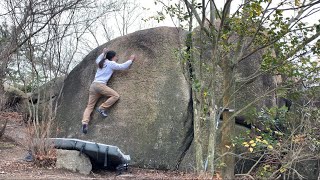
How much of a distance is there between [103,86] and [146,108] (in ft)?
3.59

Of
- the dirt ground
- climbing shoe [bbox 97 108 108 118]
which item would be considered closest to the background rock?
the dirt ground

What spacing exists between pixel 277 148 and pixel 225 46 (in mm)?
2225

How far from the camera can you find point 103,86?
9727 millimetres

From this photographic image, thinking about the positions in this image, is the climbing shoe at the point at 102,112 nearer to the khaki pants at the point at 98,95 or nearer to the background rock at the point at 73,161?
the khaki pants at the point at 98,95

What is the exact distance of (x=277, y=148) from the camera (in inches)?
277

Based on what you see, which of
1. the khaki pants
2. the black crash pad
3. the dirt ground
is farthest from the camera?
the khaki pants

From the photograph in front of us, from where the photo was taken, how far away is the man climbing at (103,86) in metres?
9.70

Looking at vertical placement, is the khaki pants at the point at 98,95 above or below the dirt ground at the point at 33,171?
above

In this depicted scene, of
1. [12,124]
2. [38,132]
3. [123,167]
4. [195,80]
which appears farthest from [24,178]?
[12,124]

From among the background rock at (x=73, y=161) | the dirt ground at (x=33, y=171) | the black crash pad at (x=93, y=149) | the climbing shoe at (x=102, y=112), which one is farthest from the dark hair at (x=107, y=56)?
the background rock at (x=73, y=161)

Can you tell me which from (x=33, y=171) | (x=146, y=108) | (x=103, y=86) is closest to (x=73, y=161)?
(x=33, y=171)

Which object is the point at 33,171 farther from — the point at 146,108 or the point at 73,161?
the point at 146,108

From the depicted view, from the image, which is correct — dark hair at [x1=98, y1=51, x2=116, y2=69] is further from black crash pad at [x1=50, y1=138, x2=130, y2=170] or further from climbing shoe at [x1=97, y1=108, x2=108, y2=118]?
black crash pad at [x1=50, y1=138, x2=130, y2=170]

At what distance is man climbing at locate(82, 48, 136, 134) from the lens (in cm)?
970
